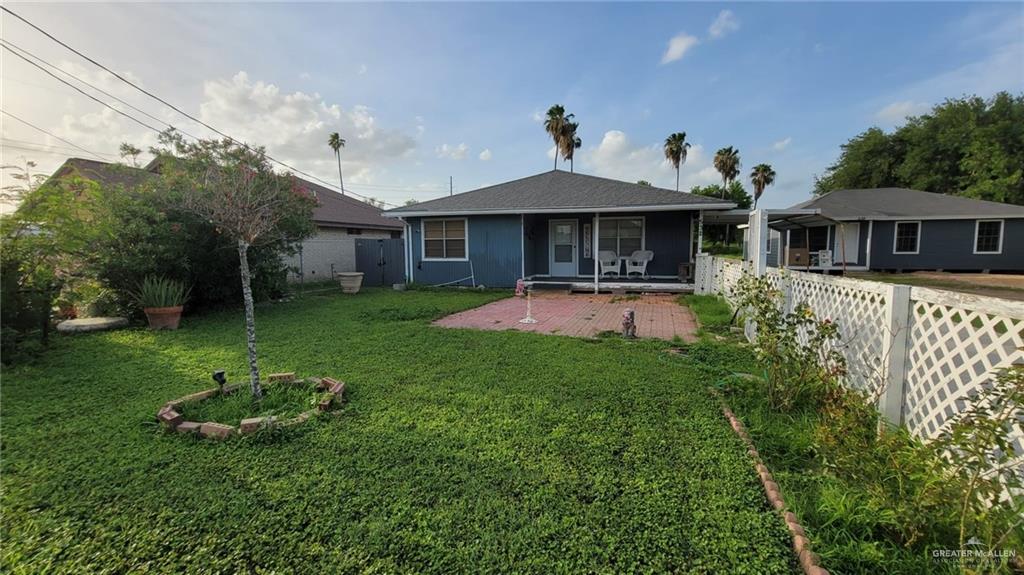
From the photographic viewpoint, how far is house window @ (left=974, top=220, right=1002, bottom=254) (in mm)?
16250

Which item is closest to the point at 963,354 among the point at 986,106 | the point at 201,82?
the point at 201,82

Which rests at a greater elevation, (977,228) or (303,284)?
(977,228)

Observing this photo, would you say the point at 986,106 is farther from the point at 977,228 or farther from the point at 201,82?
the point at 201,82

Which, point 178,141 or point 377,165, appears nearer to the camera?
point 178,141

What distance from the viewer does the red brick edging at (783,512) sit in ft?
5.55

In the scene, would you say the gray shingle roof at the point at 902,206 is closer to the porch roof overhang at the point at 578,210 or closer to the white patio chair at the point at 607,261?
the porch roof overhang at the point at 578,210

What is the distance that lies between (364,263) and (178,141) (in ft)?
22.4

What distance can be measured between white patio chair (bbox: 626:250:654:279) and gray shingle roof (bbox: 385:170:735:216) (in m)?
1.61

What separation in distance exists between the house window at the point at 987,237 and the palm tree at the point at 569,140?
19.4 meters

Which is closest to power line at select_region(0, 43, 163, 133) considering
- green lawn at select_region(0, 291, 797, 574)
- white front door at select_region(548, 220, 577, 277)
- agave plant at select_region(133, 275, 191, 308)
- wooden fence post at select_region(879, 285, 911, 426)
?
agave plant at select_region(133, 275, 191, 308)

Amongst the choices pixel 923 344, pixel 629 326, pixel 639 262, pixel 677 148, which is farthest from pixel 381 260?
pixel 677 148

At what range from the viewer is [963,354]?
2051 millimetres

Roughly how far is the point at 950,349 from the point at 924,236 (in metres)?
20.9

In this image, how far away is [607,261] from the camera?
39.2 feet
